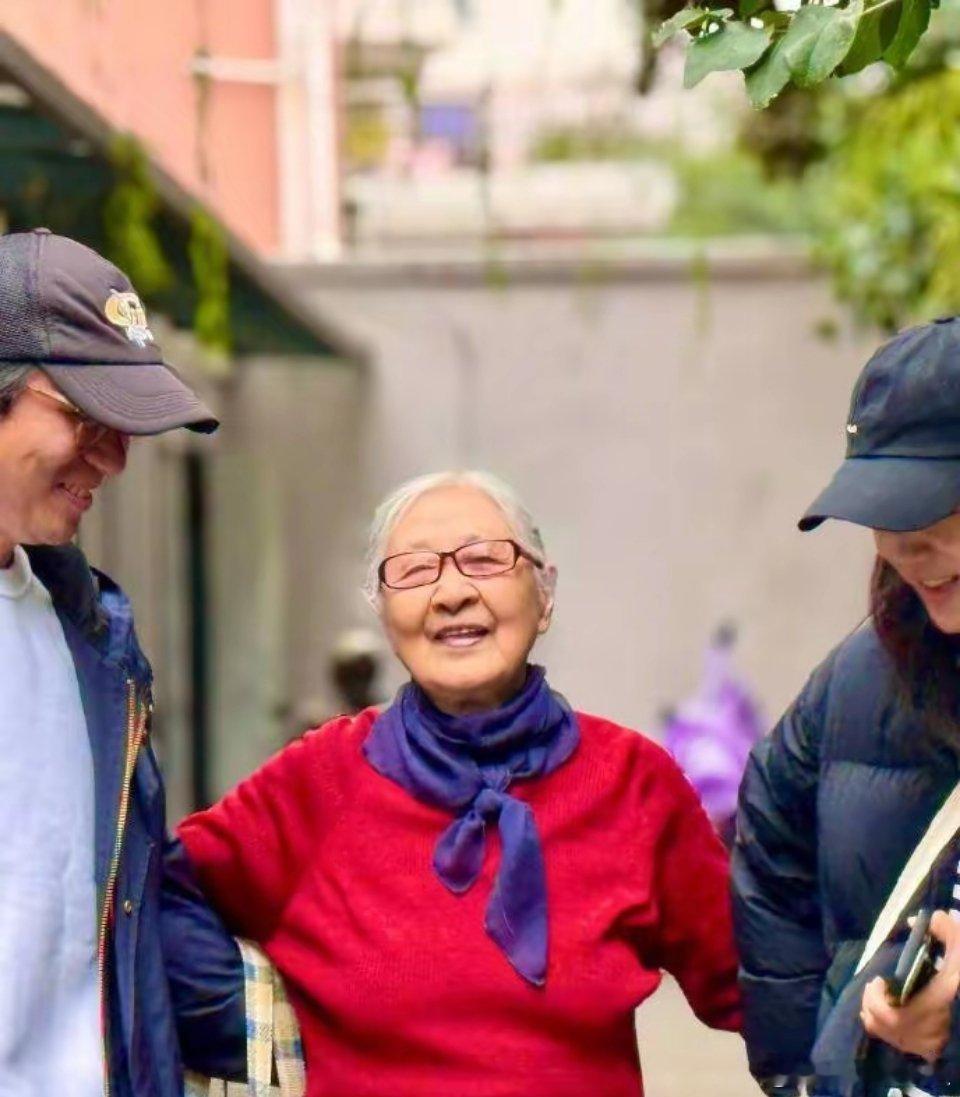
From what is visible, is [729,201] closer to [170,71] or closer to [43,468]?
[170,71]

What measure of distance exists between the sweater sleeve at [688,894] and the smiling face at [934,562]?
66 cm

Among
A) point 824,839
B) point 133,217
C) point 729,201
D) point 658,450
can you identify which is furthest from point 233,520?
point 729,201

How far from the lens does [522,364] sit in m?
11.9

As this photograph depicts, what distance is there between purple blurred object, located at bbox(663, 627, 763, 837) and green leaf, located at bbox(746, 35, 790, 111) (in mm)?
5054

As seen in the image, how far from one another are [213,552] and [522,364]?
198 cm

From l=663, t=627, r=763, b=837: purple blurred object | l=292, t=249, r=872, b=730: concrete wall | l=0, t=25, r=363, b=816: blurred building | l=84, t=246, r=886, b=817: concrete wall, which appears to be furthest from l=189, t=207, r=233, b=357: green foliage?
l=292, t=249, r=872, b=730: concrete wall

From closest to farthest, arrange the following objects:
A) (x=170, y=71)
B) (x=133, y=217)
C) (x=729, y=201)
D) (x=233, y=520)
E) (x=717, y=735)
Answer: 1. (x=133, y=217)
2. (x=170, y=71)
3. (x=717, y=735)
4. (x=233, y=520)
5. (x=729, y=201)

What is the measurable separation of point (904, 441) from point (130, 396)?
39.2 inches

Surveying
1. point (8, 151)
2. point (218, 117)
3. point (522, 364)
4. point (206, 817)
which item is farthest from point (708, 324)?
point (206, 817)

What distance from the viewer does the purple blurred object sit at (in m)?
8.32

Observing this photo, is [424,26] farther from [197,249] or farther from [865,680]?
[865,680]

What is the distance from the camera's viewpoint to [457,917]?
3.40 m

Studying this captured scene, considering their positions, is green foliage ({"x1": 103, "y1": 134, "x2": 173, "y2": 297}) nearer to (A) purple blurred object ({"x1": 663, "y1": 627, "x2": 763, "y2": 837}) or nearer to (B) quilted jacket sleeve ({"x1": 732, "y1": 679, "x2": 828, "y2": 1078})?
(A) purple blurred object ({"x1": 663, "y1": 627, "x2": 763, "y2": 837})

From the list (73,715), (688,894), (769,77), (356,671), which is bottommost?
(356,671)
